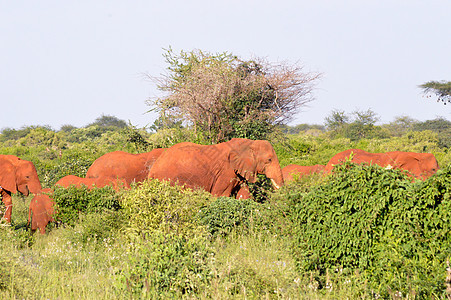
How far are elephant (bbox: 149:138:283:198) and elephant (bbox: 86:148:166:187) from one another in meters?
1.51

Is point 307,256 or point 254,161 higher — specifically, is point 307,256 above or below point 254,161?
below

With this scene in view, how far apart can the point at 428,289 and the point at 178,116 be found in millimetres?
19730

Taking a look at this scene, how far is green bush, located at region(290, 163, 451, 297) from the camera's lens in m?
5.84

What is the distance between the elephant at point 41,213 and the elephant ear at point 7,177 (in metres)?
2.94

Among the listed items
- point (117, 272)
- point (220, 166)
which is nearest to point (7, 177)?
point (220, 166)

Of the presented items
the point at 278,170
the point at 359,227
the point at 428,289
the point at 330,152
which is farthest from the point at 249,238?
the point at 330,152

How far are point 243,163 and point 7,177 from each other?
6771mm

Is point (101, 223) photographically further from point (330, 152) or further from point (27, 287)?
point (330, 152)

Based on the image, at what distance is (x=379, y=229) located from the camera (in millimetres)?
6336

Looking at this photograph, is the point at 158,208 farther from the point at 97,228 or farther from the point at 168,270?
the point at 168,270

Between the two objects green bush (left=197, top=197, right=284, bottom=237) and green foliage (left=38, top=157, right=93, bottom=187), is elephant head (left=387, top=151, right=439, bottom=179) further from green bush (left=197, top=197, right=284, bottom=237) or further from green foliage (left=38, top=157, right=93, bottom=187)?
green foliage (left=38, top=157, right=93, bottom=187)

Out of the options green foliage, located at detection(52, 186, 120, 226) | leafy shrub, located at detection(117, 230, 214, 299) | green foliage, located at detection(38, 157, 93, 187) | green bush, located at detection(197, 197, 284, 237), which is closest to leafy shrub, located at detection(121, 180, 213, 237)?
green bush, located at detection(197, 197, 284, 237)

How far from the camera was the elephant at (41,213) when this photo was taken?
453 inches

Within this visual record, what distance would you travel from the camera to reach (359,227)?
6438 millimetres
